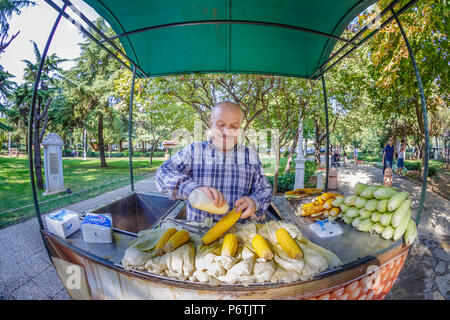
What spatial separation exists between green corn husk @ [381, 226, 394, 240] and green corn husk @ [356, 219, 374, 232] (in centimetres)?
10

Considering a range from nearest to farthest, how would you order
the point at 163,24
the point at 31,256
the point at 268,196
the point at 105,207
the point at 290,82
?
the point at 268,196 → the point at 163,24 → the point at 105,207 → the point at 31,256 → the point at 290,82

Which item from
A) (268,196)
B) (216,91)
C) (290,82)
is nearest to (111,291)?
(268,196)

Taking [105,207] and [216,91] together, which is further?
[216,91]

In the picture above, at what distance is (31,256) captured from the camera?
3.77 meters

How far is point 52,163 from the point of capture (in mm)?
8039

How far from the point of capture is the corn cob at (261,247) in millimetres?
1110

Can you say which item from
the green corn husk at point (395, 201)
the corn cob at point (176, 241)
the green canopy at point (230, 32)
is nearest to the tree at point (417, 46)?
the green canopy at point (230, 32)

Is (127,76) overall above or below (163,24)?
above

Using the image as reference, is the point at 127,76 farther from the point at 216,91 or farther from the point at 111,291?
the point at 111,291

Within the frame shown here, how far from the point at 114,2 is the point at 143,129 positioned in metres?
26.0

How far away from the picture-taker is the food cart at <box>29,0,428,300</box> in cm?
112

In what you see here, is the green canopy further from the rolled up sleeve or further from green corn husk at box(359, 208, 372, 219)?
green corn husk at box(359, 208, 372, 219)

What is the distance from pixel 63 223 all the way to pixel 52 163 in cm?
894

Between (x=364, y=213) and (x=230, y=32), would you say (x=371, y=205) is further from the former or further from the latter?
(x=230, y=32)
